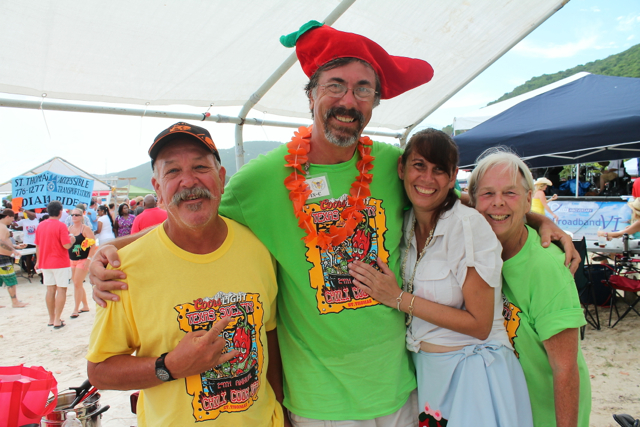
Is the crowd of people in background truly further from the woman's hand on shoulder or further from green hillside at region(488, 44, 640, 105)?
green hillside at region(488, 44, 640, 105)

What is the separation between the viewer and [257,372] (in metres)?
1.45

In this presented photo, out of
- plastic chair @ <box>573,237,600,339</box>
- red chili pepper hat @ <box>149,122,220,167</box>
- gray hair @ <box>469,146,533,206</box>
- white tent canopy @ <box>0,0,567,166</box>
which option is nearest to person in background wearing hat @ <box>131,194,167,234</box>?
white tent canopy @ <box>0,0,567,166</box>

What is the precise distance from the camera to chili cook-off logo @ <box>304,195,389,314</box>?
63.4 inches

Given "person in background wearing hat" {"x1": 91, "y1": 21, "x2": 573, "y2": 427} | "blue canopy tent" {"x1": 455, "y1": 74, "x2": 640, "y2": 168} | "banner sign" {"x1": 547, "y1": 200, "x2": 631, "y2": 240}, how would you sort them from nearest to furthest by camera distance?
"person in background wearing hat" {"x1": 91, "y1": 21, "x2": 573, "y2": 427}, "blue canopy tent" {"x1": 455, "y1": 74, "x2": 640, "y2": 168}, "banner sign" {"x1": 547, "y1": 200, "x2": 631, "y2": 240}

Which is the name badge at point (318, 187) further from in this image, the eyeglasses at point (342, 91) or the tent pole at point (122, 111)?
the tent pole at point (122, 111)

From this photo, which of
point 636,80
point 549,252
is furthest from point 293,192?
point 636,80

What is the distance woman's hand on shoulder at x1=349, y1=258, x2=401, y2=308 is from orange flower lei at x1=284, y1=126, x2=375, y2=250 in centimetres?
17

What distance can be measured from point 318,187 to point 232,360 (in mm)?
867

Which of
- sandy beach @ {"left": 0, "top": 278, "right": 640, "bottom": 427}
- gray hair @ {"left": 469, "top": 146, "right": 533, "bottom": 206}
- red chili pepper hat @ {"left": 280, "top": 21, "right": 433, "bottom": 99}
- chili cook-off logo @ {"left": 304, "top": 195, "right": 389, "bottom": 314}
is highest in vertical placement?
red chili pepper hat @ {"left": 280, "top": 21, "right": 433, "bottom": 99}

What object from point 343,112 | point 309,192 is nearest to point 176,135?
point 309,192

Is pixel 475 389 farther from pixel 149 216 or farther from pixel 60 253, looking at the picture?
pixel 60 253

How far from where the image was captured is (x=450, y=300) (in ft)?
5.23

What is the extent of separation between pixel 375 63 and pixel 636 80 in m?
4.82

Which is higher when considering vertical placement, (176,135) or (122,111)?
(122,111)
